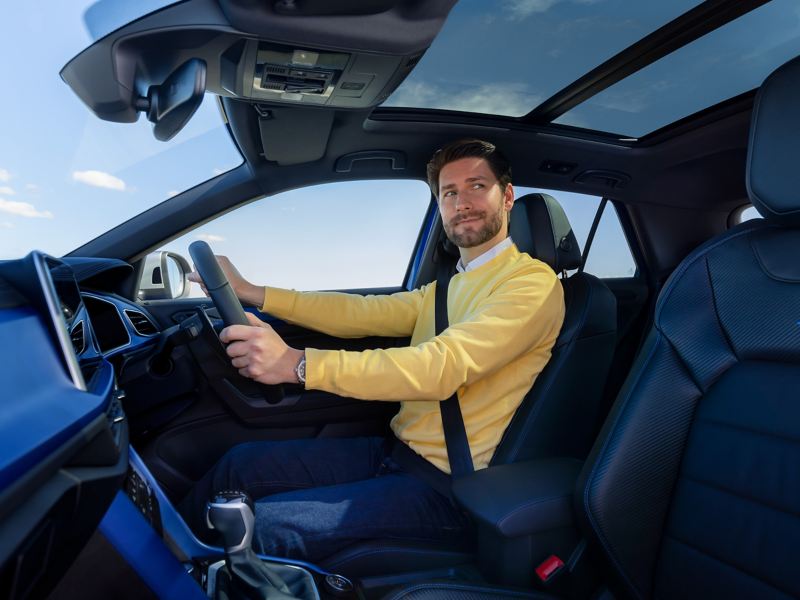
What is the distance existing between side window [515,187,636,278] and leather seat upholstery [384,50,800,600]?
162 cm

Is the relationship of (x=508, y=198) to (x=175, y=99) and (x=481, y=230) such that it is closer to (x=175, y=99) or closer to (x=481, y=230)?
(x=481, y=230)

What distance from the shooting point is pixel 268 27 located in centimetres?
125

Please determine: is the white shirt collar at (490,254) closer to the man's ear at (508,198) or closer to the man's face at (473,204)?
the man's face at (473,204)

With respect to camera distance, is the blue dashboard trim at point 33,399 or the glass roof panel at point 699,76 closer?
the blue dashboard trim at point 33,399

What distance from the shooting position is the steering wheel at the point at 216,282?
1060 millimetres

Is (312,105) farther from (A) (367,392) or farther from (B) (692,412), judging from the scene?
(B) (692,412)

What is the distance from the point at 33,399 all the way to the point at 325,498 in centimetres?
93

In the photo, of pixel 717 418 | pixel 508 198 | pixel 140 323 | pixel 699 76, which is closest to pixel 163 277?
pixel 140 323

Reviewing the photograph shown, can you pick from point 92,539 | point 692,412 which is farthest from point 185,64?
point 692,412

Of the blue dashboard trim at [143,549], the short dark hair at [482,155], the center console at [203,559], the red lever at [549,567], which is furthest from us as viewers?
the short dark hair at [482,155]

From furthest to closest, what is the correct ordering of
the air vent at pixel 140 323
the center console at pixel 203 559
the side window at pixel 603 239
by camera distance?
the side window at pixel 603 239, the air vent at pixel 140 323, the center console at pixel 203 559

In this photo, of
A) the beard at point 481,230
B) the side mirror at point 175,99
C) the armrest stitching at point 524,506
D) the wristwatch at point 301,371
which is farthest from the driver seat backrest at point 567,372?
the side mirror at point 175,99

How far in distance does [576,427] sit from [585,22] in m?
1.23

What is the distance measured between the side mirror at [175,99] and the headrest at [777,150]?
1.15 metres
